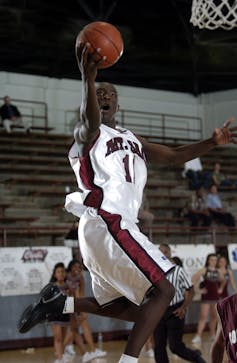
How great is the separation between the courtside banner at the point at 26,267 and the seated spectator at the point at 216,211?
226 inches

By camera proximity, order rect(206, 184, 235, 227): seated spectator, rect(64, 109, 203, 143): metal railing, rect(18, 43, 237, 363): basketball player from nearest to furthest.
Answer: rect(18, 43, 237, 363): basketball player, rect(206, 184, 235, 227): seated spectator, rect(64, 109, 203, 143): metal railing

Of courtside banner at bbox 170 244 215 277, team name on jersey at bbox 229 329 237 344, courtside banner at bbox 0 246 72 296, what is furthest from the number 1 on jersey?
courtside banner at bbox 170 244 215 277

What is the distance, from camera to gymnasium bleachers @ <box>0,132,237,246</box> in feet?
50.9

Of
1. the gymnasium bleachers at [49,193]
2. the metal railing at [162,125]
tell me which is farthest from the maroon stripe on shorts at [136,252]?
the metal railing at [162,125]

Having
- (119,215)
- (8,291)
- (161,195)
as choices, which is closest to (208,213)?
(161,195)

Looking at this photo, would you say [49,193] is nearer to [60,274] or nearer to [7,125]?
[7,125]

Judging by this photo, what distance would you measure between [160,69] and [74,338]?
11.2 m

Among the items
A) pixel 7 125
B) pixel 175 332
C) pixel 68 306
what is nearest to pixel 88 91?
pixel 68 306

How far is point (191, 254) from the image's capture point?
13.3 metres

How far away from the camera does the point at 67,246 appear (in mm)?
12266

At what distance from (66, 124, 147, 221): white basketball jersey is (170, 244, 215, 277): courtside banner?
8.21 m

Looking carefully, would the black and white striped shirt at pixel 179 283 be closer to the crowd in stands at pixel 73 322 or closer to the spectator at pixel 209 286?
the crowd in stands at pixel 73 322

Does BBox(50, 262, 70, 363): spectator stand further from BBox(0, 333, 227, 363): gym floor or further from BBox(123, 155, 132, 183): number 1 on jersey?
BBox(123, 155, 132, 183): number 1 on jersey

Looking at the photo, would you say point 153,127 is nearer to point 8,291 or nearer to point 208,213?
point 208,213
